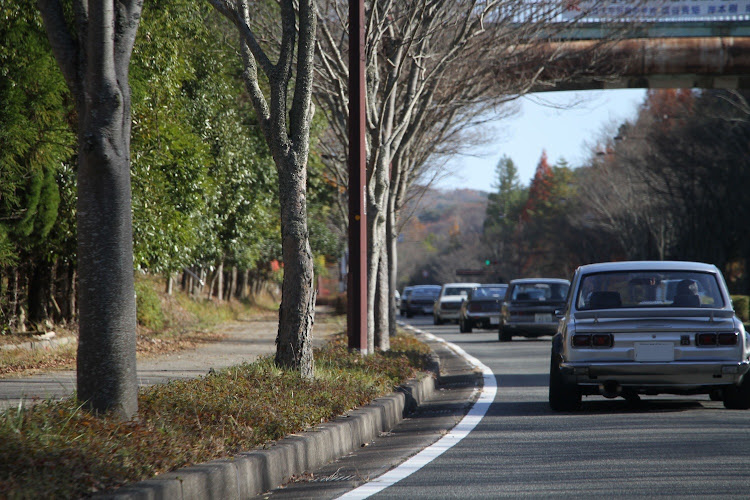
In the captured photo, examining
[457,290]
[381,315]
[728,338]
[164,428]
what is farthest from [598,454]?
[457,290]

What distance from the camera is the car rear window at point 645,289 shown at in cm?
1053

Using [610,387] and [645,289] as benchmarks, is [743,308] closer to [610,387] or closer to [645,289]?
[645,289]

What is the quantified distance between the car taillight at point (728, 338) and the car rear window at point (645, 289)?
71cm

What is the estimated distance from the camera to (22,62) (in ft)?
46.9

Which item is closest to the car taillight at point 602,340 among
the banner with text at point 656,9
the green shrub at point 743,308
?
the banner with text at point 656,9

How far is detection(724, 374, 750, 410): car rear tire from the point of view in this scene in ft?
32.9

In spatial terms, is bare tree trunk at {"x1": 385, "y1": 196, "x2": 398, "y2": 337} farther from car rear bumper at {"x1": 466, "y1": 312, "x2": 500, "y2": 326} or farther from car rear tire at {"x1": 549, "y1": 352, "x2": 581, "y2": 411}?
car rear tire at {"x1": 549, "y1": 352, "x2": 581, "y2": 411}

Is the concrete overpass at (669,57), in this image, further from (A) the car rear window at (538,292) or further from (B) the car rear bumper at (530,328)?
(B) the car rear bumper at (530,328)

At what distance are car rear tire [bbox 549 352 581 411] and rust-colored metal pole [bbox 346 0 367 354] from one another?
3.86 metres

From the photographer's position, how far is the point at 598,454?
7.49 m

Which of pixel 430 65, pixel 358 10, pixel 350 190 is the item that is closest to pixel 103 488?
pixel 350 190

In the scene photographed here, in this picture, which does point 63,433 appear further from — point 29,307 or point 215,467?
point 29,307

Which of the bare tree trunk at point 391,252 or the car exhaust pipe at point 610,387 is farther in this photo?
the bare tree trunk at point 391,252

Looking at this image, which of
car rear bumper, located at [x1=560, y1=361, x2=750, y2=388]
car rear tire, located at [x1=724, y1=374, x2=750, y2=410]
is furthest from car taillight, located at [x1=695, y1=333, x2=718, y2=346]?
car rear tire, located at [x1=724, y1=374, x2=750, y2=410]
